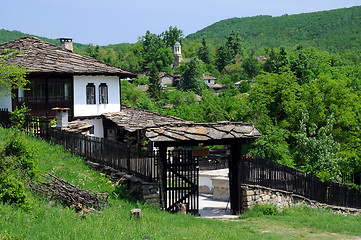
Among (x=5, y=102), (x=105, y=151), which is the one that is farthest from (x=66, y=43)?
(x=105, y=151)

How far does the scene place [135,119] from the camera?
88.1 feet

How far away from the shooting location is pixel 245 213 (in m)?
14.3

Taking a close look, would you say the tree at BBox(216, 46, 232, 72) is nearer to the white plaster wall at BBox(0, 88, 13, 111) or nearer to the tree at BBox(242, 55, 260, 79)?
the tree at BBox(242, 55, 260, 79)

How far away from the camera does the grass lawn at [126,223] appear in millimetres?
9172

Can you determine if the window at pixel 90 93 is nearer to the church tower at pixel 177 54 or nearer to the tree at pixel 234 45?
the tree at pixel 234 45

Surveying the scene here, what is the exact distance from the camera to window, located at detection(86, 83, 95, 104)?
87.9 ft

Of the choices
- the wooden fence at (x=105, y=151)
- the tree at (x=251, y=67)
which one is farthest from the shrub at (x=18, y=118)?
the tree at (x=251, y=67)

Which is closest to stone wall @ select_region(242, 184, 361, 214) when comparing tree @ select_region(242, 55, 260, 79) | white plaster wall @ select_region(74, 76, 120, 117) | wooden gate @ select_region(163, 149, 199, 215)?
wooden gate @ select_region(163, 149, 199, 215)

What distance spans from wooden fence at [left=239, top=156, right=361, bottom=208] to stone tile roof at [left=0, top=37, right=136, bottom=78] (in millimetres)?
13501

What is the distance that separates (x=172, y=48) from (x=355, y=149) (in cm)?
13830

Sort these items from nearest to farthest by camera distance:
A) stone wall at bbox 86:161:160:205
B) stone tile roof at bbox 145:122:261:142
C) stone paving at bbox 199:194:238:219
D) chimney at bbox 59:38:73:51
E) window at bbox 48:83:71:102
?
stone tile roof at bbox 145:122:261:142, stone wall at bbox 86:161:160:205, stone paving at bbox 199:194:238:219, window at bbox 48:83:71:102, chimney at bbox 59:38:73:51

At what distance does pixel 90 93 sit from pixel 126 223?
17430mm

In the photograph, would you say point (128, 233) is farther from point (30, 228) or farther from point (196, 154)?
point (196, 154)

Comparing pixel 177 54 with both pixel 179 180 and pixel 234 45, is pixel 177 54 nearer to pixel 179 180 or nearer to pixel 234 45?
pixel 234 45
